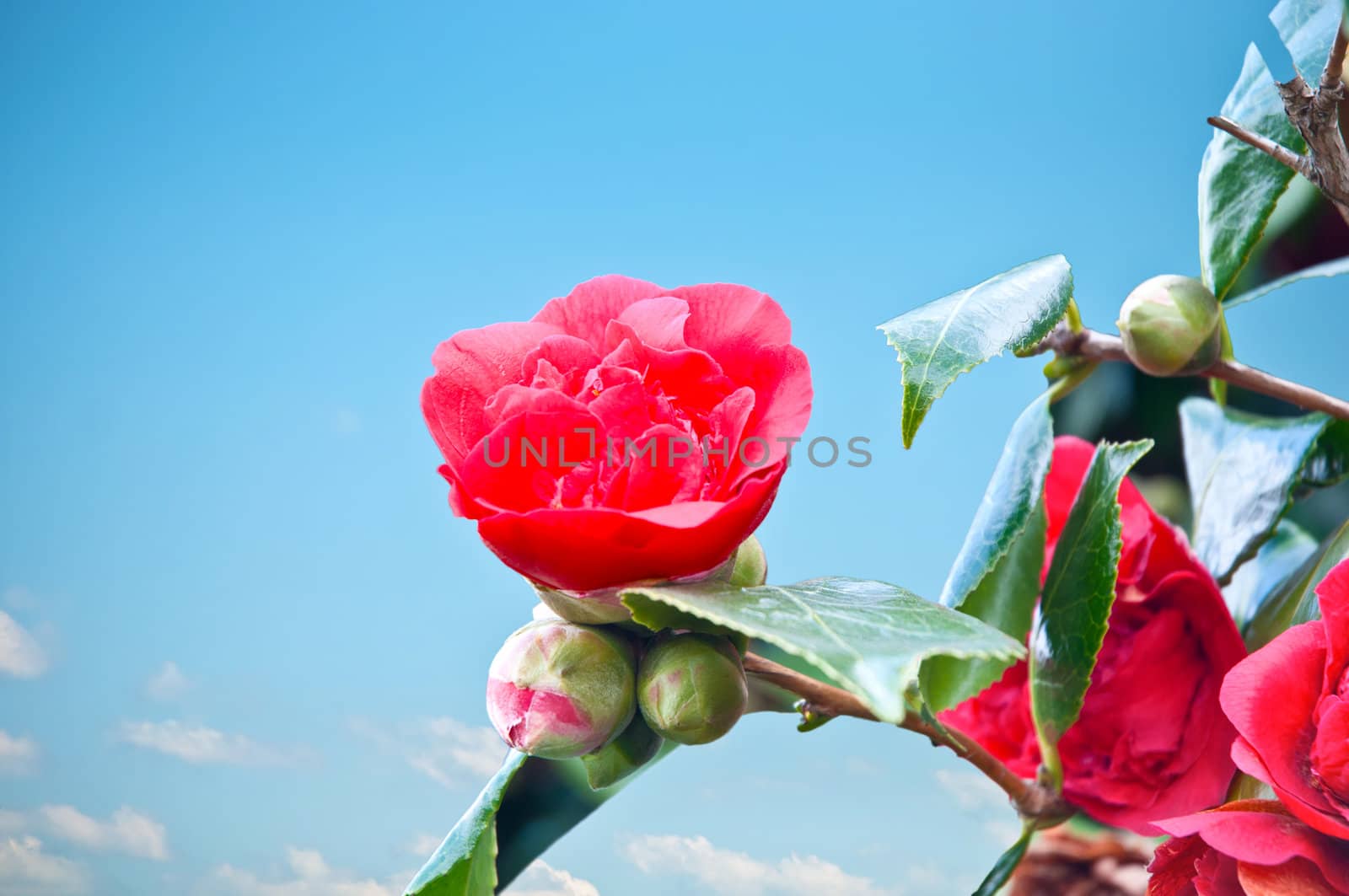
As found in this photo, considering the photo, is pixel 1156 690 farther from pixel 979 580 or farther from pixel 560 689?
pixel 560 689

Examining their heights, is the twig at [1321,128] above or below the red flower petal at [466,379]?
below

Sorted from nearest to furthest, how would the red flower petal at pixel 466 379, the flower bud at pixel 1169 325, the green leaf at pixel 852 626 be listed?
the green leaf at pixel 852 626, the red flower petal at pixel 466 379, the flower bud at pixel 1169 325

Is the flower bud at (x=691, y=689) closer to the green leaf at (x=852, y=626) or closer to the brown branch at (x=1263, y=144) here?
the green leaf at (x=852, y=626)

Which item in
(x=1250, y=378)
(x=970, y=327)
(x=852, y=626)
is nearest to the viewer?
(x=852, y=626)

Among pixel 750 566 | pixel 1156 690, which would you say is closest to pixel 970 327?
pixel 750 566

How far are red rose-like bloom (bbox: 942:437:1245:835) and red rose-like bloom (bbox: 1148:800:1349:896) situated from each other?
0.11 m

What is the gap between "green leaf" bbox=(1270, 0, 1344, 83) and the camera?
1.68 feet

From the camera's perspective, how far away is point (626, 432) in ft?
1.10

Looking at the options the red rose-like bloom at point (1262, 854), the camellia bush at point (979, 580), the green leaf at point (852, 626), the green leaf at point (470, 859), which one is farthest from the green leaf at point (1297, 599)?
the green leaf at point (470, 859)

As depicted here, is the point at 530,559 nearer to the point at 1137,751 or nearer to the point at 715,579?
the point at 715,579

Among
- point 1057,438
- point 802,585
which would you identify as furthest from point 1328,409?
point 802,585

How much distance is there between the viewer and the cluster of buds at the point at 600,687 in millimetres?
349

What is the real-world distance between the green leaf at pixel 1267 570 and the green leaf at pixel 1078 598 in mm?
150

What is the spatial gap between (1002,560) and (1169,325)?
0.13m
